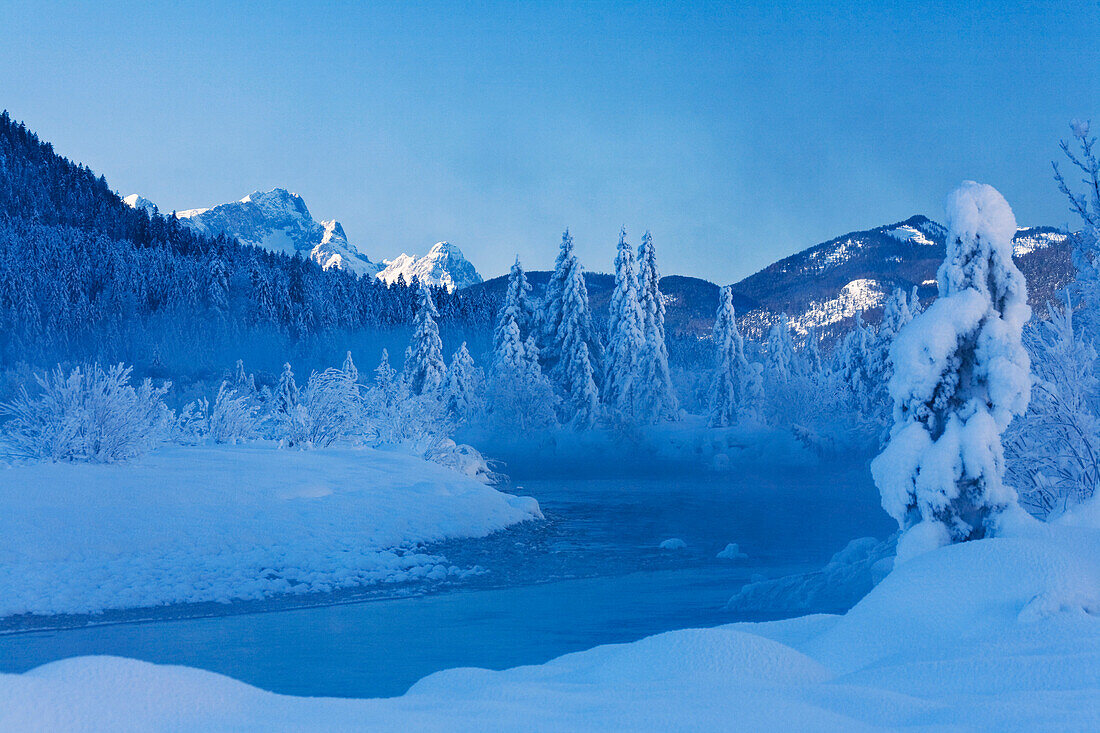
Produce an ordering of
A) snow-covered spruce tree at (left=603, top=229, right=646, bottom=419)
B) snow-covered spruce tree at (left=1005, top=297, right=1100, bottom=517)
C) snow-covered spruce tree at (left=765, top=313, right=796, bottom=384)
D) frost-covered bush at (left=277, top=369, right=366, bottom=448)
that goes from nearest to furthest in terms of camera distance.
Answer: snow-covered spruce tree at (left=1005, top=297, right=1100, bottom=517), frost-covered bush at (left=277, top=369, right=366, bottom=448), snow-covered spruce tree at (left=603, top=229, right=646, bottom=419), snow-covered spruce tree at (left=765, top=313, right=796, bottom=384)

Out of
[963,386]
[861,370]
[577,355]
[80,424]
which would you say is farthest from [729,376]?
[963,386]

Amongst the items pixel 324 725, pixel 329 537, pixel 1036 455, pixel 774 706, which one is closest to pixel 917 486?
pixel 1036 455

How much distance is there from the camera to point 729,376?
52906mm

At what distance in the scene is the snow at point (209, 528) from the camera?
37.8 feet

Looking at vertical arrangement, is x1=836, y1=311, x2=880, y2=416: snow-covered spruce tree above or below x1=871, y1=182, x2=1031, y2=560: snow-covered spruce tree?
above

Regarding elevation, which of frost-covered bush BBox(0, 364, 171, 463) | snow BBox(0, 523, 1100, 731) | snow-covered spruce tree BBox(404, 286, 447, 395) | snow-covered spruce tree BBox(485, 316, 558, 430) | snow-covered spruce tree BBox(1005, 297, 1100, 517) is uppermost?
snow-covered spruce tree BBox(404, 286, 447, 395)

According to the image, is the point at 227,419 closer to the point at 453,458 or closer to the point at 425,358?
the point at 453,458

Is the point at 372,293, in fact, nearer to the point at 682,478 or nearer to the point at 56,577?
the point at 682,478

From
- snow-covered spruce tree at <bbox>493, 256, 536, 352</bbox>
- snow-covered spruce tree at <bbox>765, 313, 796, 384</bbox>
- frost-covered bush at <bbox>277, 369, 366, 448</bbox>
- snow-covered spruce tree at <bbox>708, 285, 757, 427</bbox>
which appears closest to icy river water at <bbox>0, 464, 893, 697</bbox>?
frost-covered bush at <bbox>277, 369, 366, 448</bbox>

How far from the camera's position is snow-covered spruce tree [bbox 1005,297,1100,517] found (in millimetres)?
11062

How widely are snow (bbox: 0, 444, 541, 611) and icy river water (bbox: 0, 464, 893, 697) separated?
37.3 inches

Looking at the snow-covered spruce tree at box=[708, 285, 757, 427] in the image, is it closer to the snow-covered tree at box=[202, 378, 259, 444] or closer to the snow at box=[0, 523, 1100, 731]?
the snow-covered tree at box=[202, 378, 259, 444]

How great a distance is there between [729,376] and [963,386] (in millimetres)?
44699

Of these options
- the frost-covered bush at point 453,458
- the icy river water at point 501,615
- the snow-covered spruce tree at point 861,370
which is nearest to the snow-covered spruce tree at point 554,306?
the snow-covered spruce tree at point 861,370
